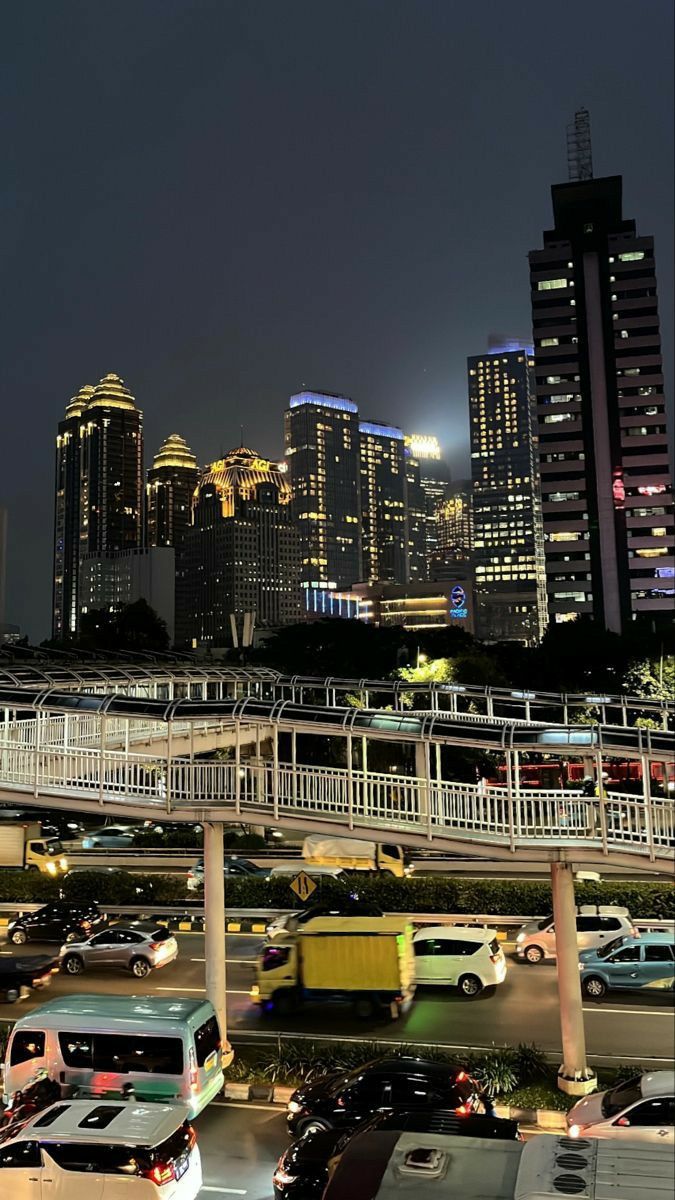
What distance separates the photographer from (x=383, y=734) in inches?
527

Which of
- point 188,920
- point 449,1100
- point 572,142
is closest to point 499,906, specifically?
point 188,920

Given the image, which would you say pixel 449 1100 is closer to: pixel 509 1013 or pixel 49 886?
pixel 509 1013

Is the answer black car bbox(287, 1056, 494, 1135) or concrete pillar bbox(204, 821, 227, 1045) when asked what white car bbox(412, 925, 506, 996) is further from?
black car bbox(287, 1056, 494, 1135)

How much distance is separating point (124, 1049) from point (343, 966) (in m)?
5.38

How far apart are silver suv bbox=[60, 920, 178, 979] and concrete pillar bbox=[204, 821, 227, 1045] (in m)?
5.85

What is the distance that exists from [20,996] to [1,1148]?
9700mm

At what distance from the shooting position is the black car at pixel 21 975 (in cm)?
1791

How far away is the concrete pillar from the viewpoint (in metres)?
13.8

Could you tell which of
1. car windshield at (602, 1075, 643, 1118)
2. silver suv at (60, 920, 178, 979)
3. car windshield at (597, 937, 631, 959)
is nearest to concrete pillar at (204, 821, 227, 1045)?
silver suv at (60, 920, 178, 979)

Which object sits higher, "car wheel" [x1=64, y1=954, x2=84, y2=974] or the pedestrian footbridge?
the pedestrian footbridge

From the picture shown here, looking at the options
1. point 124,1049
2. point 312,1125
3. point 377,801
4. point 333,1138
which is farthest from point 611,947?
point 124,1049

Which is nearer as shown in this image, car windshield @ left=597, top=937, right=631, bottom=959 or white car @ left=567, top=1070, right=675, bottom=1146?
white car @ left=567, top=1070, right=675, bottom=1146

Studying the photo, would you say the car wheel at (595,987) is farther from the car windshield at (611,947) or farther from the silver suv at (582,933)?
the silver suv at (582,933)

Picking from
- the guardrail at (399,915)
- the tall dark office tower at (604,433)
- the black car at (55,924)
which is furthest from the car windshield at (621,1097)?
the tall dark office tower at (604,433)
